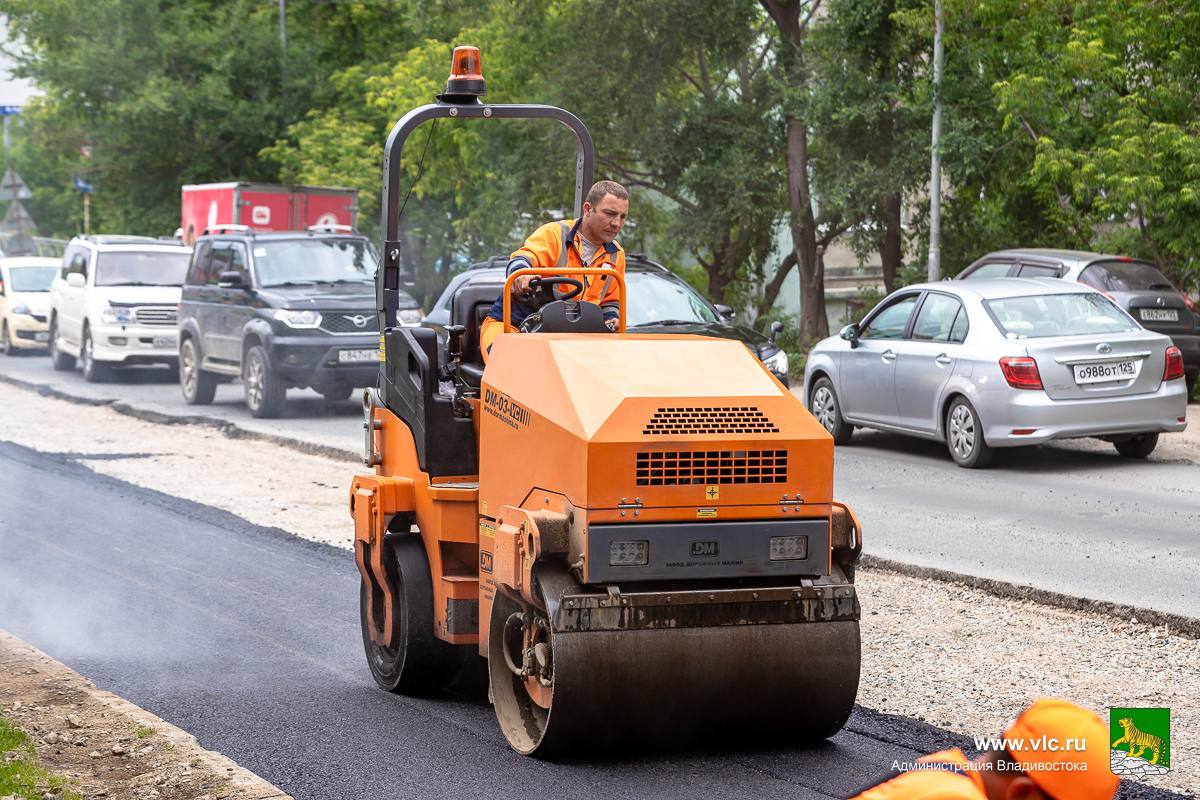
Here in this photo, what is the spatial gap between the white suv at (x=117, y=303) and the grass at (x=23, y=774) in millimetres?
19458

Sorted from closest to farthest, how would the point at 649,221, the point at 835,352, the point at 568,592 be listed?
the point at 568,592
the point at 835,352
the point at 649,221

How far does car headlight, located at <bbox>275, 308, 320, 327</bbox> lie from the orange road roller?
14.0 meters

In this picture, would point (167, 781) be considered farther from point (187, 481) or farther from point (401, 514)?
point (187, 481)

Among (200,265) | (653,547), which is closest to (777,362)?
(200,265)

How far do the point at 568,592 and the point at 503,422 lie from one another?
31.0 inches

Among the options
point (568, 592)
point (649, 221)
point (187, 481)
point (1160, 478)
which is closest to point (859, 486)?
point (1160, 478)

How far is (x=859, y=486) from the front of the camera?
44.5 feet

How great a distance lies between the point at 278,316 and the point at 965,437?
890 centimetres

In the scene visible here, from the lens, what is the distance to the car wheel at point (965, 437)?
14336mm

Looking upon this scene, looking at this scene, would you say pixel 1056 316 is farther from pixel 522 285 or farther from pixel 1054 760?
pixel 1054 760

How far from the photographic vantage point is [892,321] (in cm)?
1591

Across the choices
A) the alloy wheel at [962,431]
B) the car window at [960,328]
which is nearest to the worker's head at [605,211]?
the alloy wheel at [962,431]

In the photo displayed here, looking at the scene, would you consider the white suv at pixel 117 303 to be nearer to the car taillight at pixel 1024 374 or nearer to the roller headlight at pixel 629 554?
the car taillight at pixel 1024 374

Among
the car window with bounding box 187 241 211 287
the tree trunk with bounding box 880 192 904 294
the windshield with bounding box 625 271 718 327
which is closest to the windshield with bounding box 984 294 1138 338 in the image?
the windshield with bounding box 625 271 718 327
